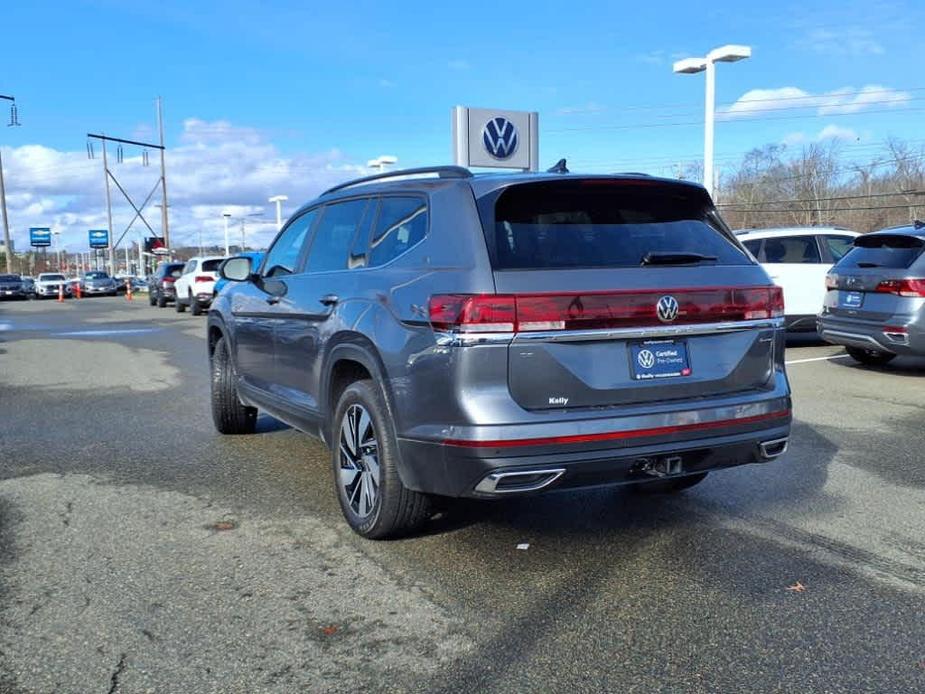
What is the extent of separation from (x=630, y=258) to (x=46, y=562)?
10.4 feet

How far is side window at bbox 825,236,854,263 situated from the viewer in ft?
42.7

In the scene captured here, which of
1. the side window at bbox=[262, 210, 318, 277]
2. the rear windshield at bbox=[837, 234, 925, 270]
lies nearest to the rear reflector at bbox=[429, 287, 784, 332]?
the side window at bbox=[262, 210, 318, 277]

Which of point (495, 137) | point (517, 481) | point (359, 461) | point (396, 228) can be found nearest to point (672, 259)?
point (517, 481)

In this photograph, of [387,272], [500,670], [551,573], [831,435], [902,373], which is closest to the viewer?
[500,670]

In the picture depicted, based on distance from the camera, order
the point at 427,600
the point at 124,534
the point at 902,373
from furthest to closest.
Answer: the point at 902,373 → the point at 124,534 → the point at 427,600

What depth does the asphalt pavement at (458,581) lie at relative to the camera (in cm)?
308

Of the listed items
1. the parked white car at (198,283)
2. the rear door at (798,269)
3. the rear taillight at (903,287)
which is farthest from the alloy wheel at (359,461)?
the parked white car at (198,283)

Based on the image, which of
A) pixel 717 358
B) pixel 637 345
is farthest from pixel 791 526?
pixel 637 345

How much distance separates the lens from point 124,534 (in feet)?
15.0

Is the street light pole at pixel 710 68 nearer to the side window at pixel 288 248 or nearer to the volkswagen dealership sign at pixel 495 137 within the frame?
the volkswagen dealership sign at pixel 495 137

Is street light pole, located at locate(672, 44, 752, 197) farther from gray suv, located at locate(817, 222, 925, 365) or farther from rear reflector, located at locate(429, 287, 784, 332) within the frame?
rear reflector, located at locate(429, 287, 784, 332)

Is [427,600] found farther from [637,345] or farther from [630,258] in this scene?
[630,258]

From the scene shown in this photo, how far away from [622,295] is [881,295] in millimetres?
7016

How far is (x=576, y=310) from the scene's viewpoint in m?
3.64
